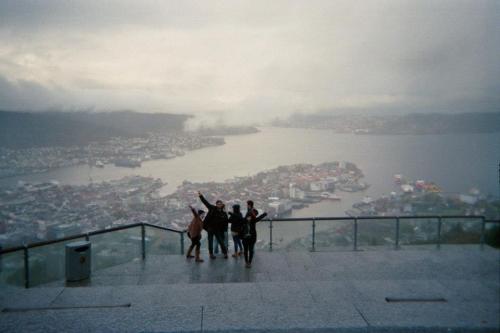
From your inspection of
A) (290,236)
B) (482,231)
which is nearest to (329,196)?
(482,231)

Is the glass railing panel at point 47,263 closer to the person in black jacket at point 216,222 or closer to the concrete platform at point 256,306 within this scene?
the concrete platform at point 256,306

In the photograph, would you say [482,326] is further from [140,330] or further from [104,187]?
[104,187]

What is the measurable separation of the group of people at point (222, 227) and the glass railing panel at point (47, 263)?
8.39 ft

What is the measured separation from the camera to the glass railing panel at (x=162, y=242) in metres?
9.78

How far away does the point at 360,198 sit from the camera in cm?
2255

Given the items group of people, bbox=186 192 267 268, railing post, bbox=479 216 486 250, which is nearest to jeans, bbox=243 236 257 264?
group of people, bbox=186 192 267 268

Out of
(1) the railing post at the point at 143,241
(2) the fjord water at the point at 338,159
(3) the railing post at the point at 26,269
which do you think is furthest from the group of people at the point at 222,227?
(2) the fjord water at the point at 338,159

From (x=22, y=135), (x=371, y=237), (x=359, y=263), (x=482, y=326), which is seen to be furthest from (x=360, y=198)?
(x=22, y=135)

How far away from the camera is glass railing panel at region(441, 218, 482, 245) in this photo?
10.9 meters

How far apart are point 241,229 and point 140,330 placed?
4409 millimetres

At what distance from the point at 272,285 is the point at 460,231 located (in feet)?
22.3

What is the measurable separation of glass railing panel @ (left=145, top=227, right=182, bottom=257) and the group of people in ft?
2.14

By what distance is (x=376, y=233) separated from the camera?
10.9m

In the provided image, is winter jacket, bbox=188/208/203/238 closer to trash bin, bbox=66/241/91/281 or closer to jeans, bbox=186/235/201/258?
jeans, bbox=186/235/201/258
